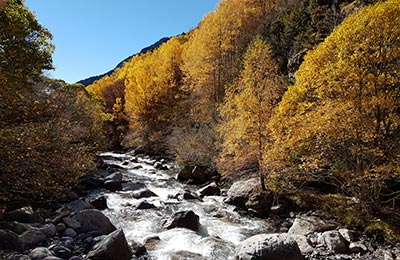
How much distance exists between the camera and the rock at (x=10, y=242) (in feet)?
28.1

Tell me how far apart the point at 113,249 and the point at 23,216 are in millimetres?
5089

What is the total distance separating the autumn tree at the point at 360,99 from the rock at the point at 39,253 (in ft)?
32.1

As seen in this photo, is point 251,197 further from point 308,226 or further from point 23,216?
point 23,216

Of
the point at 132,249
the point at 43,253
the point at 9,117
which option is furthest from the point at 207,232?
the point at 9,117

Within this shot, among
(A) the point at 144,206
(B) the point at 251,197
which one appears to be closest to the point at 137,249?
(A) the point at 144,206

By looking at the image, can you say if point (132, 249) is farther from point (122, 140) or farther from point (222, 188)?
point (122, 140)

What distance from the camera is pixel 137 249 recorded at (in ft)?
31.8

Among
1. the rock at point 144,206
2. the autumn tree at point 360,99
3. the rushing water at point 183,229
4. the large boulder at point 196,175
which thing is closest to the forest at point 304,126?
the autumn tree at point 360,99

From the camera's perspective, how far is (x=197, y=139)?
2484 centimetres

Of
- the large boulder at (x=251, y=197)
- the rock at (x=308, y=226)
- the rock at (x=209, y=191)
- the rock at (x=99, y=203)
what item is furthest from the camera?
the rock at (x=209, y=191)

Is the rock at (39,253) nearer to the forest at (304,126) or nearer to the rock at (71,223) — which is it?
the forest at (304,126)

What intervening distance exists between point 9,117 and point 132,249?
6.70 m

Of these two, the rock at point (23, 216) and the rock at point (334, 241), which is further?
the rock at point (23, 216)

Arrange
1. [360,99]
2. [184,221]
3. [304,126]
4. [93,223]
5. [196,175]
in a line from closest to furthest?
[360,99] < [93,223] < [304,126] < [184,221] < [196,175]
